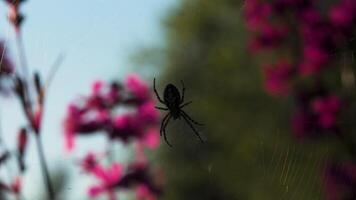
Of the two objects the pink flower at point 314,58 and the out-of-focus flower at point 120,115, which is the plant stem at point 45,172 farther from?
the pink flower at point 314,58

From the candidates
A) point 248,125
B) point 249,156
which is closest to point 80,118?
point 249,156

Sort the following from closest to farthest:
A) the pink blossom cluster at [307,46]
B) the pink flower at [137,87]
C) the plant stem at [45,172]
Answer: the plant stem at [45,172], the pink flower at [137,87], the pink blossom cluster at [307,46]

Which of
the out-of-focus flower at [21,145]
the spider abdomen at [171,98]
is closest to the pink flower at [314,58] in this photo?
the spider abdomen at [171,98]

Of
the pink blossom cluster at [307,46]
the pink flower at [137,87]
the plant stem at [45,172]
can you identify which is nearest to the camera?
the plant stem at [45,172]

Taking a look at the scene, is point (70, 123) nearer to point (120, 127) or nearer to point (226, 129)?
point (120, 127)

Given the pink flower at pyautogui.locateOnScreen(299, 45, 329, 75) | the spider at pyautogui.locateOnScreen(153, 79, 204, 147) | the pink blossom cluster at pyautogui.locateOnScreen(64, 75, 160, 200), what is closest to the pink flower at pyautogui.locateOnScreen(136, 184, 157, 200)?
the pink blossom cluster at pyautogui.locateOnScreen(64, 75, 160, 200)

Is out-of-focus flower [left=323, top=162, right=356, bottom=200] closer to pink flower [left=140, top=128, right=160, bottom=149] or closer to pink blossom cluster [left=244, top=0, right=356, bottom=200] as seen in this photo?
pink blossom cluster [left=244, top=0, right=356, bottom=200]

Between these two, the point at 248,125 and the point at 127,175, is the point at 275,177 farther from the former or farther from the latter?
the point at 248,125

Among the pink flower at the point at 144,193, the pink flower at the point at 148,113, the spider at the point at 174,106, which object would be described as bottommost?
the pink flower at the point at 144,193
